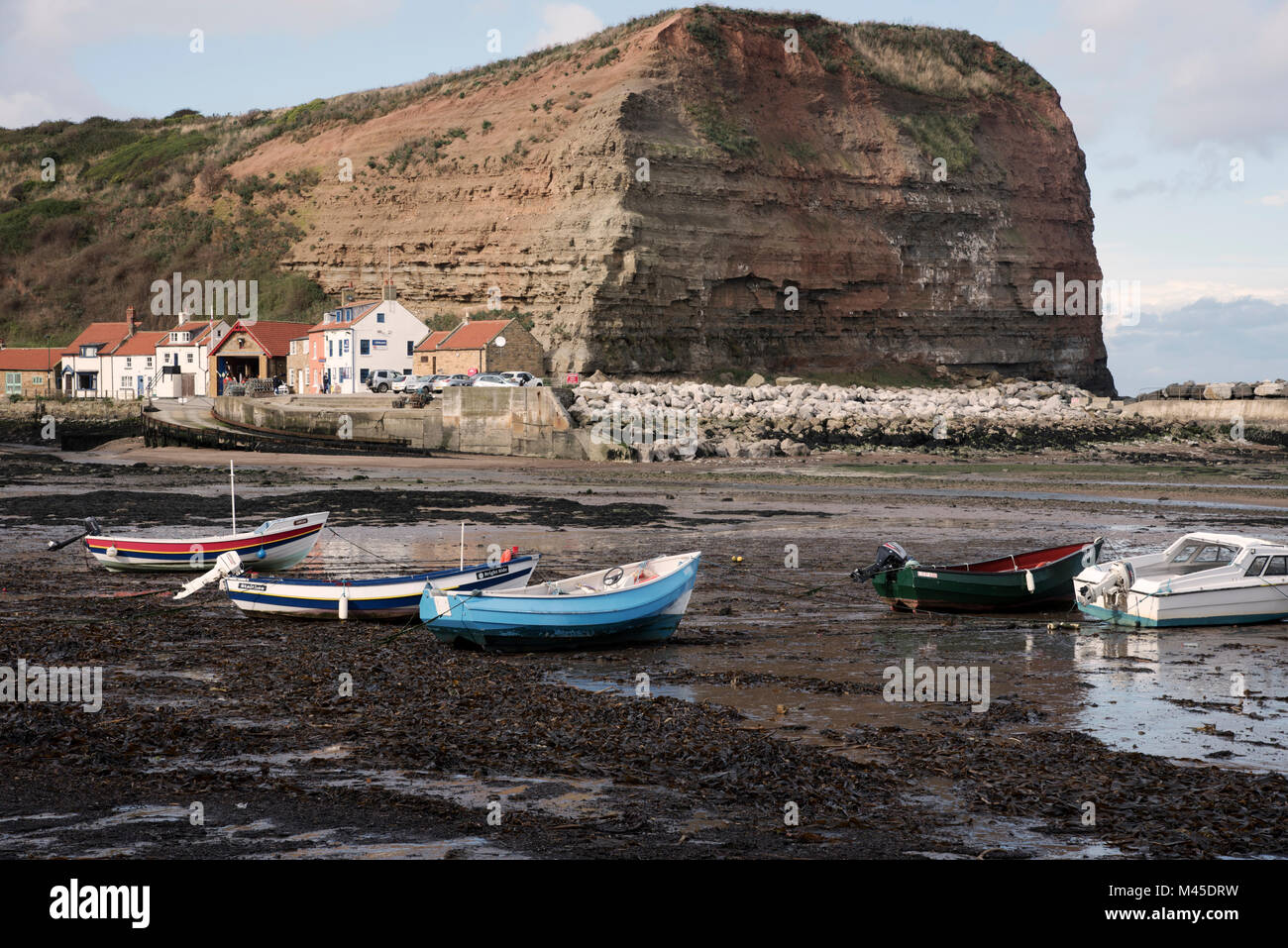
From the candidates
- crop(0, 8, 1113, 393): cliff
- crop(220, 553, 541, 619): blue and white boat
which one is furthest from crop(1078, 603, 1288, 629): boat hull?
crop(0, 8, 1113, 393): cliff

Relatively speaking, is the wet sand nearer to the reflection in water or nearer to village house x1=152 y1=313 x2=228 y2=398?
the reflection in water

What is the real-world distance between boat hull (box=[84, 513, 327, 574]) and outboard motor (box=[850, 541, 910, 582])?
1074 centimetres

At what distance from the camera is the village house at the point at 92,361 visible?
3302 inches

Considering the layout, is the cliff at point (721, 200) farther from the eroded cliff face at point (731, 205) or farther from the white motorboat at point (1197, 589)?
the white motorboat at point (1197, 589)

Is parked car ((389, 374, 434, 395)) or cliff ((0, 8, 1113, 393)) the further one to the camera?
cliff ((0, 8, 1113, 393))

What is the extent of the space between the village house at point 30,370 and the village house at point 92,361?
1116 millimetres

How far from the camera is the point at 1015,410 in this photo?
69.7m

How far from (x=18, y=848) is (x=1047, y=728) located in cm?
988

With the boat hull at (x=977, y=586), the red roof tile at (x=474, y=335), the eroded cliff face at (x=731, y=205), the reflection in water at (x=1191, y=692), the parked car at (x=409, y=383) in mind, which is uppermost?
the eroded cliff face at (x=731, y=205)

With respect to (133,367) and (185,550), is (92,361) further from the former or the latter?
(185,550)

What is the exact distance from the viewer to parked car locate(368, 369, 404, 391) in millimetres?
65625

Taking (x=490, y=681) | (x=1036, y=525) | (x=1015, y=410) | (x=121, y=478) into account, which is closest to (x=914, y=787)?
(x=490, y=681)

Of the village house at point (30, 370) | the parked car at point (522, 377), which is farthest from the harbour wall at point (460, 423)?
the village house at point (30, 370)

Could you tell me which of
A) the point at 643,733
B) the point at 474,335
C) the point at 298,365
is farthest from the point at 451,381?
the point at 643,733
